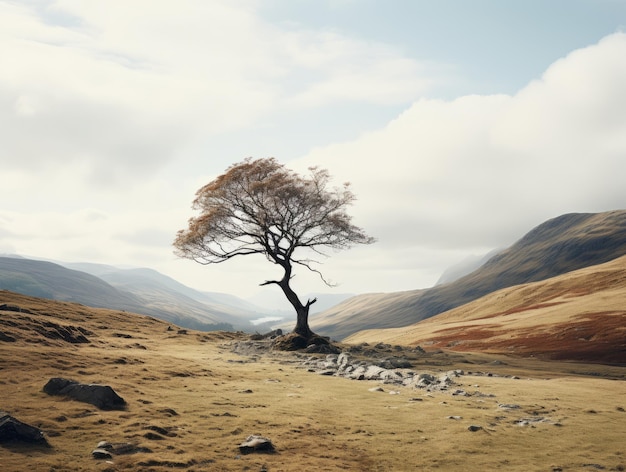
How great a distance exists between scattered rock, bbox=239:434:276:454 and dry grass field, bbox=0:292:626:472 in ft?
0.92

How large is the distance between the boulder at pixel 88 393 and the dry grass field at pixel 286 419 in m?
0.43

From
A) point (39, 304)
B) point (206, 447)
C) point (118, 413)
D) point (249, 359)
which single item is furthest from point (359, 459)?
point (39, 304)

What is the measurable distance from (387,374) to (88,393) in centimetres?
1846

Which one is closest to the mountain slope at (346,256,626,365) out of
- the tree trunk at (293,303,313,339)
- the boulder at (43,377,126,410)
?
the tree trunk at (293,303,313,339)

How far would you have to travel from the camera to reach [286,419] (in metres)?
16.3

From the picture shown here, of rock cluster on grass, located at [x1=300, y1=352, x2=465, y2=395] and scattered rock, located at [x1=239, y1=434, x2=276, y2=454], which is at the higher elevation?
scattered rock, located at [x1=239, y1=434, x2=276, y2=454]

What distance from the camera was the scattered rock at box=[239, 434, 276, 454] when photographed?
1271 cm

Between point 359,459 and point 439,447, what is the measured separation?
3057 millimetres

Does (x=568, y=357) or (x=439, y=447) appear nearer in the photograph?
(x=439, y=447)

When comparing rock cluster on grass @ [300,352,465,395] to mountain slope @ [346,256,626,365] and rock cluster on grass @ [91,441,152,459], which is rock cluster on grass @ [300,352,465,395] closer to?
rock cluster on grass @ [91,441,152,459]

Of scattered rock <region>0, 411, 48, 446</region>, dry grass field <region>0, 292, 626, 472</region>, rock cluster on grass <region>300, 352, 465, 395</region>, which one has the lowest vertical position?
rock cluster on grass <region>300, 352, 465, 395</region>

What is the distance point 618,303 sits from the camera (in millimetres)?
78125

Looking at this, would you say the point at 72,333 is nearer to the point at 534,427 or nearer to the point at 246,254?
the point at 246,254

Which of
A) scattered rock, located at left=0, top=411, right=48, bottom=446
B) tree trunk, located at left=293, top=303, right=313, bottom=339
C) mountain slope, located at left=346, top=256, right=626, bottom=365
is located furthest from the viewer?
mountain slope, located at left=346, top=256, right=626, bottom=365
